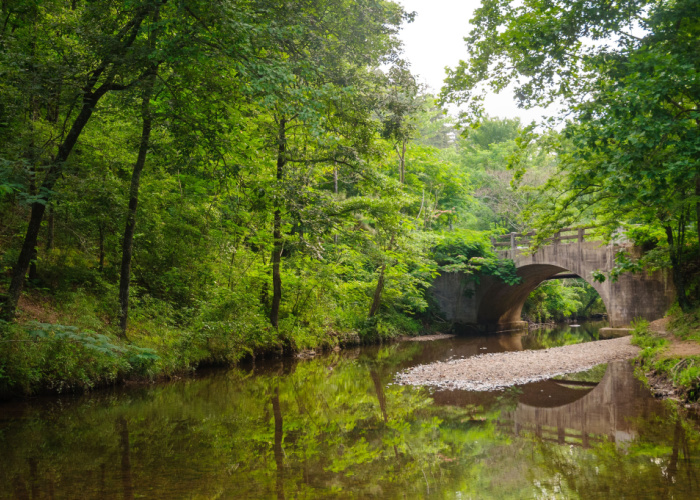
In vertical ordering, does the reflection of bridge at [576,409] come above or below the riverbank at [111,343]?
below

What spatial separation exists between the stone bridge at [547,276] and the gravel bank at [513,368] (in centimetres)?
307

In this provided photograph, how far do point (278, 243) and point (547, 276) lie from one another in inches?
582

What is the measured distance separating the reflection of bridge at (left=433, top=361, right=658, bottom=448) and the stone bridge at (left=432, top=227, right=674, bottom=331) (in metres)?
6.26

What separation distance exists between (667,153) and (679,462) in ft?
11.8

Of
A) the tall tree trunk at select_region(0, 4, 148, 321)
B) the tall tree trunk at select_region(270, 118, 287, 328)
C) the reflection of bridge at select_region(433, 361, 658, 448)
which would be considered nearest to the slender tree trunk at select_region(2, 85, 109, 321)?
the tall tree trunk at select_region(0, 4, 148, 321)

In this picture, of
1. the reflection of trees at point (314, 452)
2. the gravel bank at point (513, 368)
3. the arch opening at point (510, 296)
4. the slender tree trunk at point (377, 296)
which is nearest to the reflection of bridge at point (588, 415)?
the reflection of trees at point (314, 452)

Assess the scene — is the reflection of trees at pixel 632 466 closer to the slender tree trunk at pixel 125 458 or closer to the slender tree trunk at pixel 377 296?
the slender tree trunk at pixel 125 458

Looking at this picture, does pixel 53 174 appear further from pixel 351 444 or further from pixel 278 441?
pixel 351 444

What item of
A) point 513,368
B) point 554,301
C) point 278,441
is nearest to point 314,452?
point 278,441

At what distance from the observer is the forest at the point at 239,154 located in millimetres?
6008

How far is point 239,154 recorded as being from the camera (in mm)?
8672

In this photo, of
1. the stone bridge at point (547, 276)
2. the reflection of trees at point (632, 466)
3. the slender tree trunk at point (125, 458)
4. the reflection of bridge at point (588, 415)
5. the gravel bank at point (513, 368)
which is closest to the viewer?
the reflection of trees at point (632, 466)

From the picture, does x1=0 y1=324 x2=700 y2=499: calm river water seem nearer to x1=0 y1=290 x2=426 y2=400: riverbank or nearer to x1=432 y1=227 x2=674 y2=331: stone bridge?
x1=0 y1=290 x2=426 y2=400: riverbank

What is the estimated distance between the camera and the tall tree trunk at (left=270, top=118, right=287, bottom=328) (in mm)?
10601
